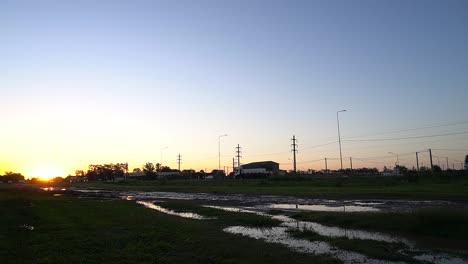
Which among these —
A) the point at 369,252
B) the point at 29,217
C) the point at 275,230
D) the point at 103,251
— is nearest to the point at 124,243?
the point at 103,251

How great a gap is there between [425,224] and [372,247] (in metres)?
6.52

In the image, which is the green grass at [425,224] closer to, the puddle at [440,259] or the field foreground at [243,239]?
the field foreground at [243,239]

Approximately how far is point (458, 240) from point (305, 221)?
11.2 meters

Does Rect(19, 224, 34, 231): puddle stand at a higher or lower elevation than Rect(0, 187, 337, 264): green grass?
higher

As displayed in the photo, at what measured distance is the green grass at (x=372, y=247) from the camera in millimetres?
16598

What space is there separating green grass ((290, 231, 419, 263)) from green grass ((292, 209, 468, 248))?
111 inches

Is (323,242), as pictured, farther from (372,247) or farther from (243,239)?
(243,239)

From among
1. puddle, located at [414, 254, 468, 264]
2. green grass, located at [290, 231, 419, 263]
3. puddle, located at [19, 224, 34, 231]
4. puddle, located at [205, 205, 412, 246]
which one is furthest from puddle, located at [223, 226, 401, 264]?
puddle, located at [19, 224, 34, 231]

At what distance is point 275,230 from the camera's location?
25.3 m

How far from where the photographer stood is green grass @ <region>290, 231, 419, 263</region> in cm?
1660

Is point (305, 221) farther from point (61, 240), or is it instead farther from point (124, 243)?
point (61, 240)

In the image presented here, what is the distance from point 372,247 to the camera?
1836cm

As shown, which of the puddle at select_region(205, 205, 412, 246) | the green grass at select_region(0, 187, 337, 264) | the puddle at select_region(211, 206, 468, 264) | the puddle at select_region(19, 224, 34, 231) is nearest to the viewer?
the green grass at select_region(0, 187, 337, 264)

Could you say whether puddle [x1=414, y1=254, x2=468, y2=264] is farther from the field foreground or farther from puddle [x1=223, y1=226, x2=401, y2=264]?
puddle [x1=223, y1=226, x2=401, y2=264]
